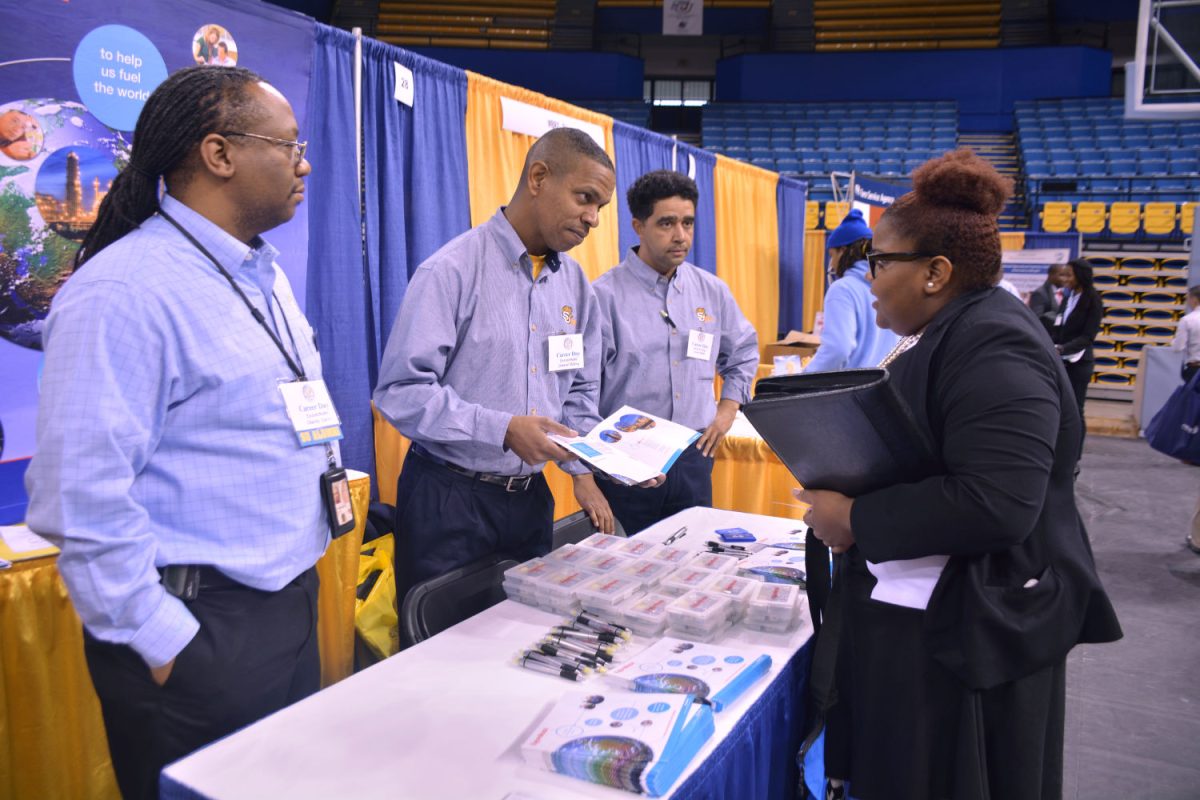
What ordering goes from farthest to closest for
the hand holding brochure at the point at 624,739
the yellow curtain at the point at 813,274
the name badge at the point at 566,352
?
the yellow curtain at the point at 813,274 < the name badge at the point at 566,352 < the hand holding brochure at the point at 624,739

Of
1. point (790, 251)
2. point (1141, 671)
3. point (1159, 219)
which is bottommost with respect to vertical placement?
point (1141, 671)

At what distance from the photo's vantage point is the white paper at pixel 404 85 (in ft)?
11.0

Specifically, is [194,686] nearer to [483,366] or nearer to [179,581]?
[179,581]

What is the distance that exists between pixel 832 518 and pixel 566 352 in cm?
99

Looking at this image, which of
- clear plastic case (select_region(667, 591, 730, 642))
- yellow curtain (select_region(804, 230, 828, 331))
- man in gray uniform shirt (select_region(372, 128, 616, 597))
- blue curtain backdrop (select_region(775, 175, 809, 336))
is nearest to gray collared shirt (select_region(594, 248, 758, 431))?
man in gray uniform shirt (select_region(372, 128, 616, 597))

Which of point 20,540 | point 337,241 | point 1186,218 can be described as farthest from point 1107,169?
point 20,540

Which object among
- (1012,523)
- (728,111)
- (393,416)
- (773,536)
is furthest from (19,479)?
(728,111)

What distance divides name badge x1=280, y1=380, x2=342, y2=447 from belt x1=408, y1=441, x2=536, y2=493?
581 mm

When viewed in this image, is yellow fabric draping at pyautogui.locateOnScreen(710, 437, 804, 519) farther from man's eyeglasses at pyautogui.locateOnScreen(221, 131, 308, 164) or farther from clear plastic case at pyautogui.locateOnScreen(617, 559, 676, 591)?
man's eyeglasses at pyautogui.locateOnScreen(221, 131, 308, 164)

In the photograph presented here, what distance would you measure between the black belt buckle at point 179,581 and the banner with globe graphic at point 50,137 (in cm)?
130

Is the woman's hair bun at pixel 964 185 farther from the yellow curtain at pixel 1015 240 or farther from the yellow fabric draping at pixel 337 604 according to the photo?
the yellow curtain at pixel 1015 240

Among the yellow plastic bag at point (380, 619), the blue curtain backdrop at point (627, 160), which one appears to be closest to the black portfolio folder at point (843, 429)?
→ the yellow plastic bag at point (380, 619)

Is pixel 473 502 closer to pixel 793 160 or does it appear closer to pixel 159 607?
pixel 159 607

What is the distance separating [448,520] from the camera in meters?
1.95
